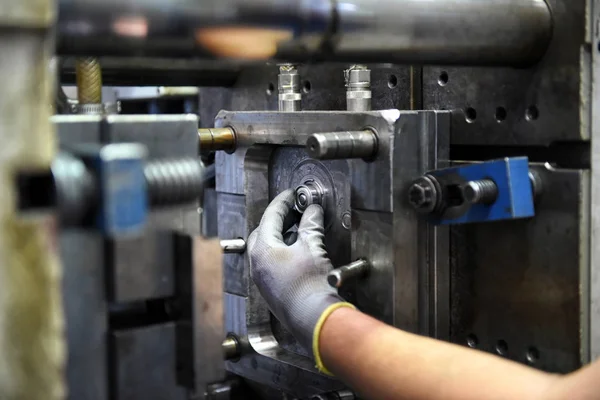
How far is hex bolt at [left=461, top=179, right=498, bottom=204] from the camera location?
3.11ft

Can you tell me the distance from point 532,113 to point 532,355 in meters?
0.32

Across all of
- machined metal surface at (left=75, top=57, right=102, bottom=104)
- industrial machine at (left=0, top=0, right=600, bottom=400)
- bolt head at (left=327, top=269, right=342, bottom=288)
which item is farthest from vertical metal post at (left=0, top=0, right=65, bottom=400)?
machined metal surface at (left=75, top=57, right=102, bottom=104)

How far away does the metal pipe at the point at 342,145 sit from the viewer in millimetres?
961

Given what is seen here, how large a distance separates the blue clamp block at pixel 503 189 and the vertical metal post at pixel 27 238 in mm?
627

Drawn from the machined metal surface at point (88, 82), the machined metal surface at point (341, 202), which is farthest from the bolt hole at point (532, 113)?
the machined metal surface at point (88, 82)

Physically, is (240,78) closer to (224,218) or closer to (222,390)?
(224,218)

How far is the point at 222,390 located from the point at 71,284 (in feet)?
2.08

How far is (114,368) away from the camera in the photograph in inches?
23.9

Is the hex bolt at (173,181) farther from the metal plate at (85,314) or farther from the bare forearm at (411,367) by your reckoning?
the bare forearm at (411,367)

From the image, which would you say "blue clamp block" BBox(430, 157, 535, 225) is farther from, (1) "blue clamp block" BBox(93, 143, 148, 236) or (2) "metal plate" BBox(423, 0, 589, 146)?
(1) "blue clamp block" BBox(93, 143, 148, 236)

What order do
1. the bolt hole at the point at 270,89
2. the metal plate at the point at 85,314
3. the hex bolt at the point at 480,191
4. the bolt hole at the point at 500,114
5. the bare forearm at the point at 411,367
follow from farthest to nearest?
1. the bolt hole at the point at 270,89
2. the bolt hole at the point at 500,114
3. the hex bolt at the point at 480,191
4. the bare forearm at the point at 411,367
5. the metal plate at the point at 85,314

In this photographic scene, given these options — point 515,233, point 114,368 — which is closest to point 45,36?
point 114,368

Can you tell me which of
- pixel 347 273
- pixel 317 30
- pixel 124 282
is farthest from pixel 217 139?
pixel 124 282

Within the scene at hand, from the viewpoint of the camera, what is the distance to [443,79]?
112 centimetres
